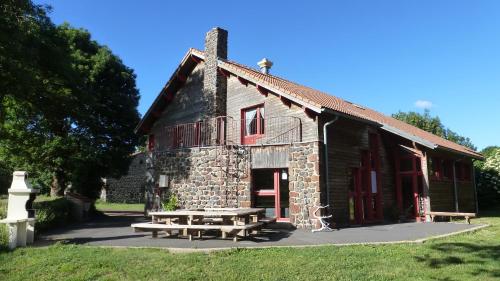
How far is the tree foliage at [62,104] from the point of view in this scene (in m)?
13.6

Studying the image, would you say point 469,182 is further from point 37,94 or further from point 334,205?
point 37,94

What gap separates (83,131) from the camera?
20516mm

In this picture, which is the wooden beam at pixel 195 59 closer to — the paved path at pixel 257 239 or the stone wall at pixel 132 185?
the paved path at pixel 257 239

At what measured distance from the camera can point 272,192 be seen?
1400 cm

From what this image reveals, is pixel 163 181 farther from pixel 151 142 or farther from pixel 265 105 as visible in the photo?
pixel 265 105

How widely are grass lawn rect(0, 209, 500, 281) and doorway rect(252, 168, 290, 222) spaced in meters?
5.24

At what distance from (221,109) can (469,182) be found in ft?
47.0

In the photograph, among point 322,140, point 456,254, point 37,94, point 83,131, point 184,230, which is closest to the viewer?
point 456,254

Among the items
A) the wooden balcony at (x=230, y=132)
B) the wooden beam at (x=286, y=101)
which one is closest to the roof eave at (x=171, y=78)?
the wooden balcony at (x=230, y=132)

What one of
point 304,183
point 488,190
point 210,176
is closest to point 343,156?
point 304,183

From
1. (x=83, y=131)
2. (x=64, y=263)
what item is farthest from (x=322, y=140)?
(x=83, y=131)

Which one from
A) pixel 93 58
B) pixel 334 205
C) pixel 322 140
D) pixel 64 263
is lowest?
pixel 64 263

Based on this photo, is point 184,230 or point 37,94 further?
point 37,94

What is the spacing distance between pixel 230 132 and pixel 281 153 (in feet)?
10.00
